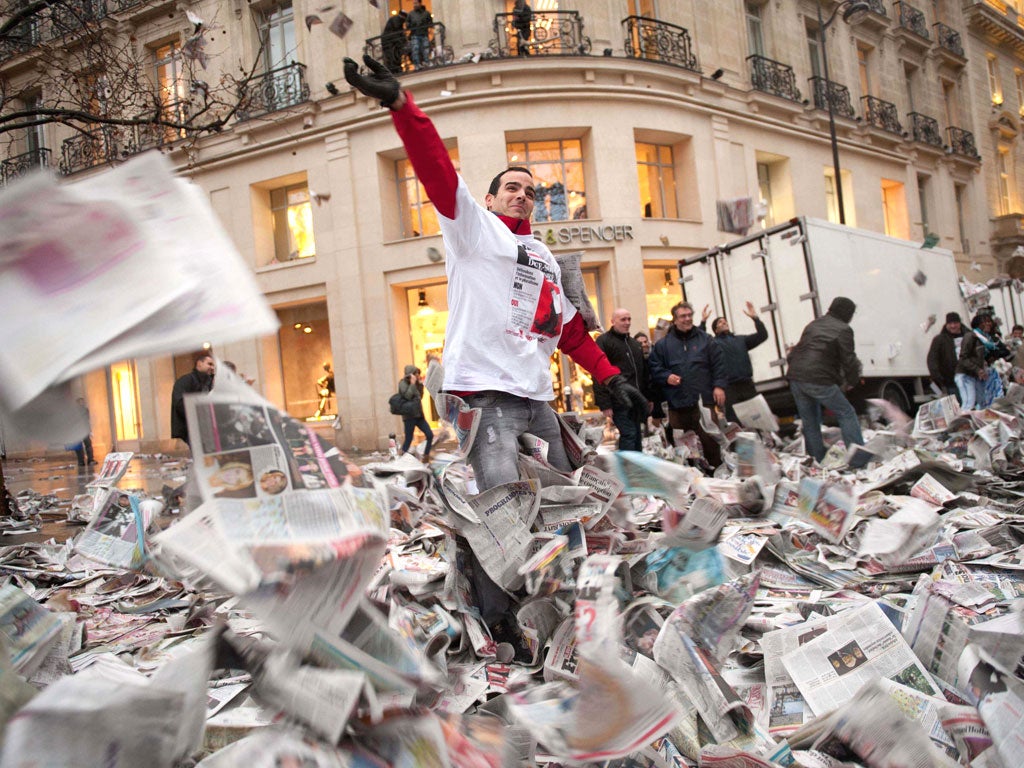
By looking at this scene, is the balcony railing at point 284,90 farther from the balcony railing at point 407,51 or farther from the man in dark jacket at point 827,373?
the man in dark jacket at point 827,373

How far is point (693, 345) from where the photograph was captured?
6.82m

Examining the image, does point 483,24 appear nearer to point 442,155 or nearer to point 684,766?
point 442,155

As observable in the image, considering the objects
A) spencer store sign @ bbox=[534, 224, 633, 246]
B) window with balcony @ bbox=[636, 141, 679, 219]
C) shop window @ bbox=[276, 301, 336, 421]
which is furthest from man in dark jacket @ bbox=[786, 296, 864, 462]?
shop window @ bbox=[276, 301, 336, 421]

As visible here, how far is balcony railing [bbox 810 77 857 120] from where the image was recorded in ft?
60.3

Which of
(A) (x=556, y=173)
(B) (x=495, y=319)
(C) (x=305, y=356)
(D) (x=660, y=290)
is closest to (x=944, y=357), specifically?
(D) (x=660, y=290)

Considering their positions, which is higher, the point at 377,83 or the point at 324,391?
the point at 377,83

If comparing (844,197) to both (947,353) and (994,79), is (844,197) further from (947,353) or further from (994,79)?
(994,79)

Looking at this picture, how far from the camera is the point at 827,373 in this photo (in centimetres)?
641

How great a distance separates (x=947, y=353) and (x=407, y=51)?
1182 centimetres

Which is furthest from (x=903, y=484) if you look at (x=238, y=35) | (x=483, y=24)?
(x=238, y=35)

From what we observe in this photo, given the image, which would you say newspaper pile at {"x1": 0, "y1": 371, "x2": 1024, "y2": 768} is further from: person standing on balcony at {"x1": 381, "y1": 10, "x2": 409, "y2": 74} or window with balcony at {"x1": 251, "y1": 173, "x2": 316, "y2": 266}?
window with balcony at {"x1": 251, "y1": 173, "x2": 316, "y2": 266}

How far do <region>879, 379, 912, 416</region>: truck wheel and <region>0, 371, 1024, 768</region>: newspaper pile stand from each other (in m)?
7.49

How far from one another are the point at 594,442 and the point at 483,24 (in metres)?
13.9

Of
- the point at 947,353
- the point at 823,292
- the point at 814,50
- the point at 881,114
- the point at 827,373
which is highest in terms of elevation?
the point at 814,50
